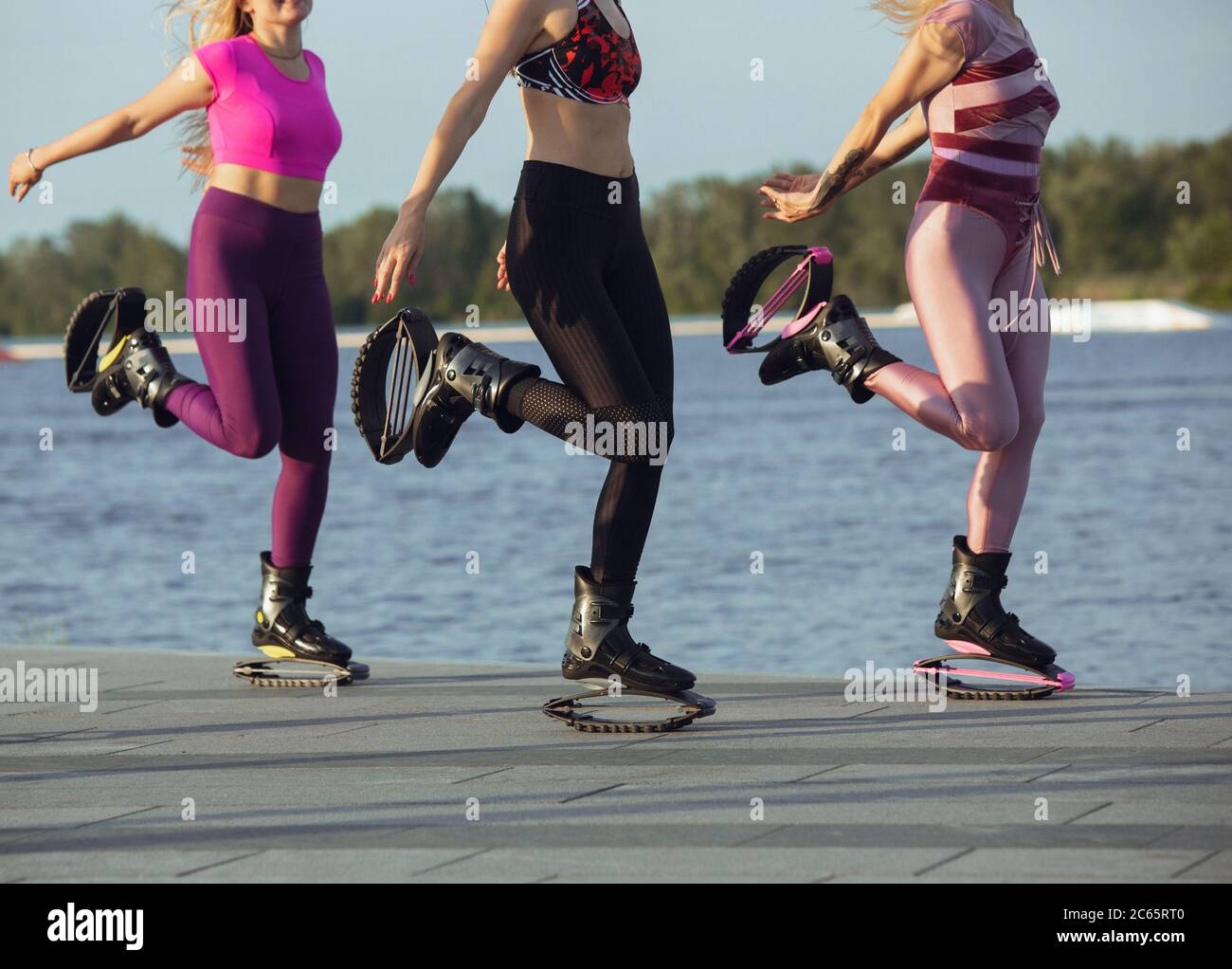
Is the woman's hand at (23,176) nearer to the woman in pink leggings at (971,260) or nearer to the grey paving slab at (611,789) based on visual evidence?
the grey paving slab at (611,789)

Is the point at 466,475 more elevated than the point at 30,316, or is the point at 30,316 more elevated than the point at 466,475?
the point at 30,316

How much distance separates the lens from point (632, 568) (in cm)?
464

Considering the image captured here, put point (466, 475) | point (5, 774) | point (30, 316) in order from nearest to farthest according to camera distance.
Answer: point (5, 774), point (466, 475), point (30, 316)

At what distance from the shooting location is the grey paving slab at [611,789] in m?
3.21

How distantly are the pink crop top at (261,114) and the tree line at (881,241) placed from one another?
76.3m

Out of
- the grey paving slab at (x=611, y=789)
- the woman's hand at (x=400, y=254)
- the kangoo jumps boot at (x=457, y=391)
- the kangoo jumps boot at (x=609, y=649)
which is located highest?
the woman's hand at (x=400, y=254)

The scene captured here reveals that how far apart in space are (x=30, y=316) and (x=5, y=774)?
9165cm

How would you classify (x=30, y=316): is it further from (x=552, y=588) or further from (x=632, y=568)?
(x=632, y=568)

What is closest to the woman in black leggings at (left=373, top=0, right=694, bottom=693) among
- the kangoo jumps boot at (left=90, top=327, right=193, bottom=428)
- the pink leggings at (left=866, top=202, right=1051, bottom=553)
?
the pink leggings at (left=866, top=202, right=1051, bottom=553)

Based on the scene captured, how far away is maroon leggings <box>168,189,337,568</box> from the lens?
17.5 feet

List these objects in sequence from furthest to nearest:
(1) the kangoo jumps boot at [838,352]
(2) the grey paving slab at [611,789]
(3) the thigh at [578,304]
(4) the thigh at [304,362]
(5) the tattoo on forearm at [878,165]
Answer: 1. (4) the thigh at [304,362]
2. (5) the tattoo on forearm at [878,165]
3. (1) the kangoo jumps boot at [838,352]
4. (3) the thigh at [578,304]
5. (2) the grey paving slab at [611,789]

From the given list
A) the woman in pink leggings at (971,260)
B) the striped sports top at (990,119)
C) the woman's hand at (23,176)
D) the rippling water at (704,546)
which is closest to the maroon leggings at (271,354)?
the woman's hand at (23,176)

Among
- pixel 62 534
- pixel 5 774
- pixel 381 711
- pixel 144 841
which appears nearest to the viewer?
pixel 144 841
